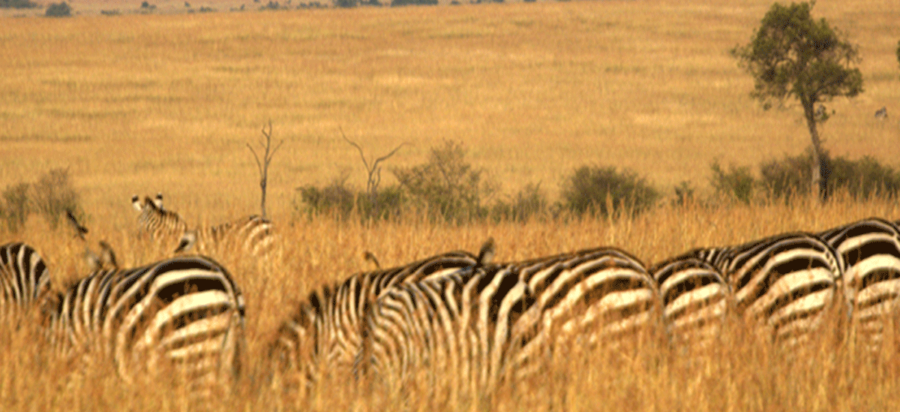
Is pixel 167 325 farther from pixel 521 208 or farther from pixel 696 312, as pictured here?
pixel 521 208

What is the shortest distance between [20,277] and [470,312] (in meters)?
3.33

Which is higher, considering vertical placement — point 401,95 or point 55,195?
point 401,95

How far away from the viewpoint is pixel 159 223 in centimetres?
1001

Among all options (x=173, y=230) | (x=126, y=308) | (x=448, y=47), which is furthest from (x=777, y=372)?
(x=448, y=47)

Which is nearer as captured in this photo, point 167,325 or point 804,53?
point 167,325

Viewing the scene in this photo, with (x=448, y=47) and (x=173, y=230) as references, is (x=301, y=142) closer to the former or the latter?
(x=448, y=47)

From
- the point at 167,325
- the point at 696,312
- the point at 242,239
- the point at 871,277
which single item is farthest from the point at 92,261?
the point at 871,277

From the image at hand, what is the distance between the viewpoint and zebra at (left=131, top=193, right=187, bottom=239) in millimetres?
9898

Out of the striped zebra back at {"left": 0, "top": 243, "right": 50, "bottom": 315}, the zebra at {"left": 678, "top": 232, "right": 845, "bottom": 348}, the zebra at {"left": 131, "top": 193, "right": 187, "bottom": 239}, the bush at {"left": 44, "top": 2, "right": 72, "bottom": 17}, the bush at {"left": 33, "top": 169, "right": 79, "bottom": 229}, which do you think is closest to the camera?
the zebra at {"left": 678, "top": 232, "right": 845, "bottom": 348}

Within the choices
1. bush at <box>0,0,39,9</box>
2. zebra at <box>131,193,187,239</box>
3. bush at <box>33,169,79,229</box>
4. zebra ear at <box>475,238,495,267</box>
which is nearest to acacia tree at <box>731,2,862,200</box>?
bush at <box>33,169,79,229</box>

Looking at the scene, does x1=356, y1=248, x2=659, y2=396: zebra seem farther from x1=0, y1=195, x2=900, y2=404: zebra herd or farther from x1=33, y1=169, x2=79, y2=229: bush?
x1=33, y1=169, x2=79, y2=229: bush

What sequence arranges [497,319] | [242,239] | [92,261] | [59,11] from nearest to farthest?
[497,319], [92,261], [242,239], [59,11]

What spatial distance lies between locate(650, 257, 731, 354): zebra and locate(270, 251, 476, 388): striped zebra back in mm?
1228

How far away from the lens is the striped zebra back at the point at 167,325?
4789 mm
